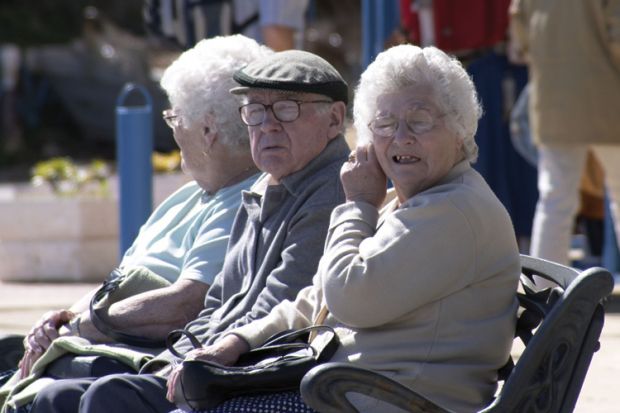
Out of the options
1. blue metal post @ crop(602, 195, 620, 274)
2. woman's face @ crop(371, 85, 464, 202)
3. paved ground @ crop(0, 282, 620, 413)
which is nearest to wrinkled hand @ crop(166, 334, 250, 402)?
woman's face @ crop(371, 85, 464, 202)

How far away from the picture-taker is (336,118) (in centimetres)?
362

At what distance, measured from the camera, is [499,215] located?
9.74 feet

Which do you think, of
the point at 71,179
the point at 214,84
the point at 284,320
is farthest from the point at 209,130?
the point at 71,179

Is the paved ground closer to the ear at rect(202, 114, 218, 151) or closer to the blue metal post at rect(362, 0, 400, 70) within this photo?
the ear at rect(202, 114, 218, 151)

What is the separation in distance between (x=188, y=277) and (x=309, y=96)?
683mm

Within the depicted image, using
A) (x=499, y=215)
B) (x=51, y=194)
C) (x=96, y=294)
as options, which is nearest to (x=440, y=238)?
(x=499, y=215)

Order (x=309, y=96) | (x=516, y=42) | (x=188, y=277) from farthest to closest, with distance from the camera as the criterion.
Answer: (x=516, y=42)
(x=188, y=277)
(x=309, y=96)

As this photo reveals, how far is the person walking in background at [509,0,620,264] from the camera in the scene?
603 cm

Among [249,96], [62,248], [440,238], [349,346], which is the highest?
[249,96]

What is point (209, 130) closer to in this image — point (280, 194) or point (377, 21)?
point (280, 194)

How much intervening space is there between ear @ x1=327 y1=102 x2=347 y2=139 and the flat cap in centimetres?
2

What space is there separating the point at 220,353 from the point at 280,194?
1.86 feet

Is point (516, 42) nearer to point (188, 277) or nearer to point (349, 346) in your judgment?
point (188, 277)

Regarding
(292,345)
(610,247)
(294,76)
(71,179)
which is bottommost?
(610,247)
